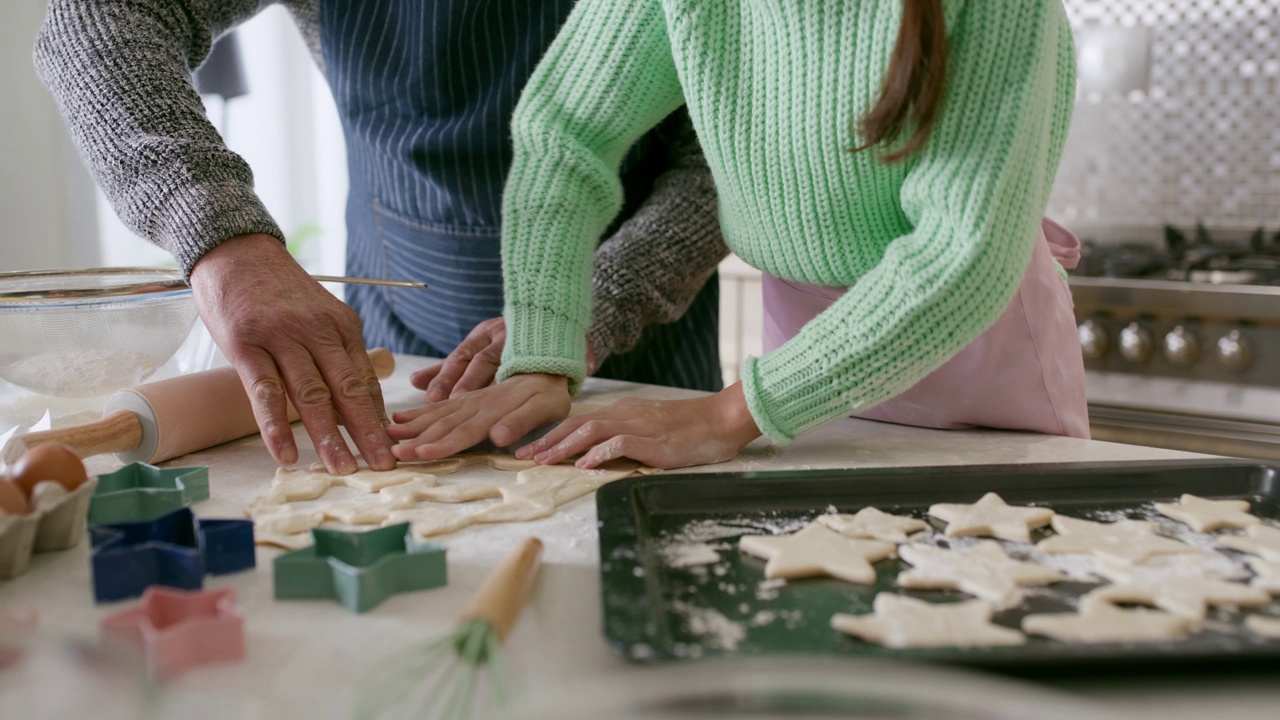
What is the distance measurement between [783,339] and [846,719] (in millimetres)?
920

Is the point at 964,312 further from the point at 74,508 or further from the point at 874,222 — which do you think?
the point at 74,508

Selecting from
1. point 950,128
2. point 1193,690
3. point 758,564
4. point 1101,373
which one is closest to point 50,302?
point 758,564

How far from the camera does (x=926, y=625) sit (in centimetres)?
61

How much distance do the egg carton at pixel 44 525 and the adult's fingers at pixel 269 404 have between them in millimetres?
191

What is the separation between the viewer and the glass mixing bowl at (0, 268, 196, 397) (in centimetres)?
106

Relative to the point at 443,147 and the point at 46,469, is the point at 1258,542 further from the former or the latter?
the point at 443,147

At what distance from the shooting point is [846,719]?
37 cm

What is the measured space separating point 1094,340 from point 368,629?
1.64m

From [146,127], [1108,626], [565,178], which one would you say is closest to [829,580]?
[1108,626]

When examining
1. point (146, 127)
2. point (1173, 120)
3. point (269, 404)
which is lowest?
point (269, 404)

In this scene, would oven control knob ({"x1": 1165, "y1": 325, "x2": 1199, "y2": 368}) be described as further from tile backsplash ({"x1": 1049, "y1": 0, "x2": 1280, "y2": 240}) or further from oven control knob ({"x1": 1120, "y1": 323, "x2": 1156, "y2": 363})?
tile backsplash ({"x1": 1049, "y1": 0, "x2": 1280, "y2": 240})

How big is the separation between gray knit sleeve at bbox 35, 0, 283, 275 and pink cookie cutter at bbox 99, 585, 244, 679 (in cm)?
55

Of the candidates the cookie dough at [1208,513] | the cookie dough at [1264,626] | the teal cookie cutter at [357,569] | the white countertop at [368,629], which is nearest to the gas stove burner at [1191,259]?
the white countertop at [368,629]

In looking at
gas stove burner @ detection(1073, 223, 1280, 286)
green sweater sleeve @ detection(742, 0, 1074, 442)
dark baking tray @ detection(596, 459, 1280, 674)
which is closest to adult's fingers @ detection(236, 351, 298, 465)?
dark baking tray @ detection(596, 459, 1280, 674)
